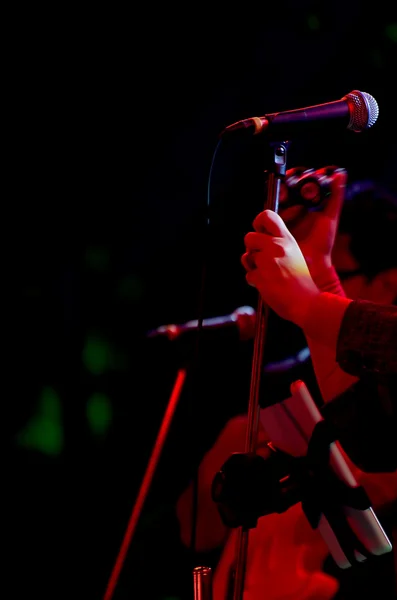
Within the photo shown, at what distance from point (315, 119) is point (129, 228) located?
914 mm

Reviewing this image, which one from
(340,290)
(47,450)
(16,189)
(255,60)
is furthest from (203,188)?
(47,450)

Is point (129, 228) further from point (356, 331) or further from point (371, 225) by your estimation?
point (356, 331)

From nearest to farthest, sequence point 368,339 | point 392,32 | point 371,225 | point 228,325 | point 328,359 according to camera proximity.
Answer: point 368,339
point 328,359
point 371,225
point 228,325
point 392,32

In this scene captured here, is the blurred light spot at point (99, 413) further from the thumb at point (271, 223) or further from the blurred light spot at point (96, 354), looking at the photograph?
the thumb at point (271, 223)

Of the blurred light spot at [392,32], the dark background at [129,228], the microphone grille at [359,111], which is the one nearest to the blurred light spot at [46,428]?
the dark background at [129,228]

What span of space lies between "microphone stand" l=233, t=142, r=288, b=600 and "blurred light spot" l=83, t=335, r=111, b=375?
89 cm

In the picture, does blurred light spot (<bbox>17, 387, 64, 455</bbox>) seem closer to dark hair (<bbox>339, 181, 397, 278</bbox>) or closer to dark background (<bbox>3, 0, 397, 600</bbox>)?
dark background (<bbox>3, 0, 397, 600</bbox>)

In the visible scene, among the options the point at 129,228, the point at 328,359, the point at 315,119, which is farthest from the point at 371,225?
the point at 129,228

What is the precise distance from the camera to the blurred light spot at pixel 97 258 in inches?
64.6

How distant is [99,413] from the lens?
167cm

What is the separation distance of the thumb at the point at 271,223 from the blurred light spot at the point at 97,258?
85 cm

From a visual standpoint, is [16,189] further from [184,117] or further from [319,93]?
[319,93]

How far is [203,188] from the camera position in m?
1.68

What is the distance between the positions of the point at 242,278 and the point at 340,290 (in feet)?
2.08
